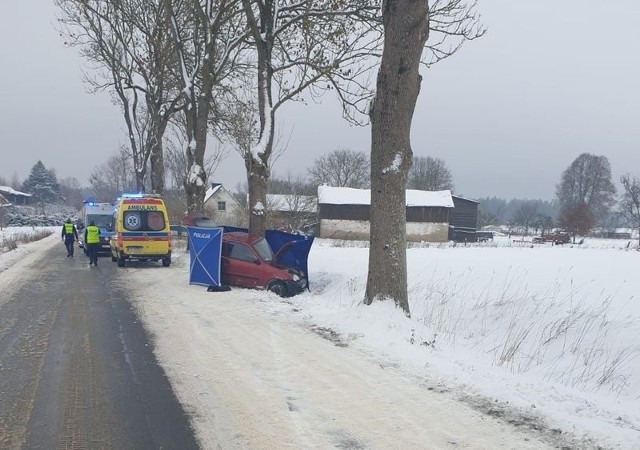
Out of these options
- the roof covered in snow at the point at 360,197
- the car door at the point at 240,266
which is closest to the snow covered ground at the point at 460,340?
the car door at the point at 240,266

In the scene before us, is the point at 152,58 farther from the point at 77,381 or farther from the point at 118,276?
the point at 77,381

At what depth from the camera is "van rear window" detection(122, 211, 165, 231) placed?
784 inches

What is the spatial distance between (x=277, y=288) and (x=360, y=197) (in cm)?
5128

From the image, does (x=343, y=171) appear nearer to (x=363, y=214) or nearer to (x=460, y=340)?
(x=363, y=214)

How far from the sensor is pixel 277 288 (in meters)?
13.8

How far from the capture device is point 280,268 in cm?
1408

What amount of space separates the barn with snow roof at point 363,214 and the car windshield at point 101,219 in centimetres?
3613

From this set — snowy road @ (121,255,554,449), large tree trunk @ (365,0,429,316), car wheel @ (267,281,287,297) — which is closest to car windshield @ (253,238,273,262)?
car wheel @ (267,281,287,297)

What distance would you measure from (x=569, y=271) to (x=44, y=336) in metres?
12.8

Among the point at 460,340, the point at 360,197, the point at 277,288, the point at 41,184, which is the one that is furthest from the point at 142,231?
the point at 41,184

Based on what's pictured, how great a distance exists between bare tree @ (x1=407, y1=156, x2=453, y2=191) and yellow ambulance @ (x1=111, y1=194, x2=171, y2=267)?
7604 cm

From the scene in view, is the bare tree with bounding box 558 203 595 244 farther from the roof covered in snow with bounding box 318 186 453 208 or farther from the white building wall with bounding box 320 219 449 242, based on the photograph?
the white building wall with bounding box 320 219 449 242

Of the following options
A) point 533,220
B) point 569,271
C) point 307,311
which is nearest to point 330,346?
point 307,311

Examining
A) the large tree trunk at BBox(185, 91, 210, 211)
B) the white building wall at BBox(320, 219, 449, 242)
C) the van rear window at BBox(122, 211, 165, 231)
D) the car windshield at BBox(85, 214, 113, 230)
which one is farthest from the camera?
the white building wall at BBox(320, 219, 449, 242)
